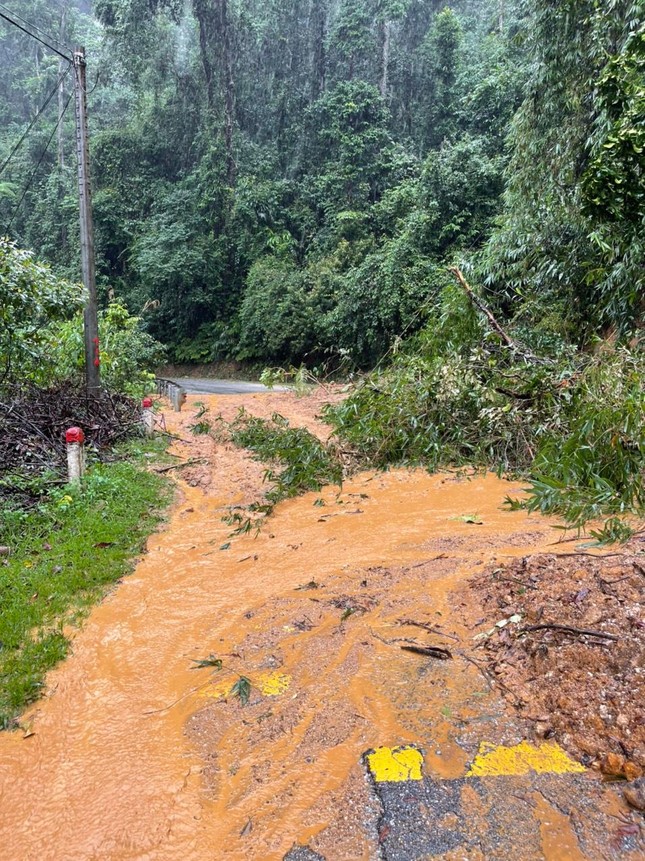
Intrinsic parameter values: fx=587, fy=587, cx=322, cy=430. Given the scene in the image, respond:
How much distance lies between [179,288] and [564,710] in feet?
95.7

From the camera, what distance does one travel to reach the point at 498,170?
19.7 metres

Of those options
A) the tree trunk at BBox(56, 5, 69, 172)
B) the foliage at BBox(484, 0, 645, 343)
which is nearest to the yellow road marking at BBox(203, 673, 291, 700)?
the foliage at BBox(484, 0, 645, 343)

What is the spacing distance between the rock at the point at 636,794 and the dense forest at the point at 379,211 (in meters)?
2.53

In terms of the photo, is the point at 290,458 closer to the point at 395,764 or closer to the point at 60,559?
the point at 60,559

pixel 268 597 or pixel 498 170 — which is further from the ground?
pixel 498 170

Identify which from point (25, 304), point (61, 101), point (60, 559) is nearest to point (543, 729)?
point (60, 559)

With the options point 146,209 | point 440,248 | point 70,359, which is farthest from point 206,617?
point 146,209

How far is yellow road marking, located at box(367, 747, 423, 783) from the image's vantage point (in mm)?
2449

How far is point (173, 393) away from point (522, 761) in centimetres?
1347

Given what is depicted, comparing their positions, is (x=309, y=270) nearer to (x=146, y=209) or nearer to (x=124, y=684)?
(x=146, y=209)

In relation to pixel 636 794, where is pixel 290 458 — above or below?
below

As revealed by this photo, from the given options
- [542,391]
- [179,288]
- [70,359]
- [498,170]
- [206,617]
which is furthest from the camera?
[179,288]

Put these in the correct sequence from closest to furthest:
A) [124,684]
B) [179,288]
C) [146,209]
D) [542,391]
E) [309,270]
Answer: [124,684]
[542,391]
[309,270]
[179,288]
[146,209]

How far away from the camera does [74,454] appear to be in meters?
6.91
